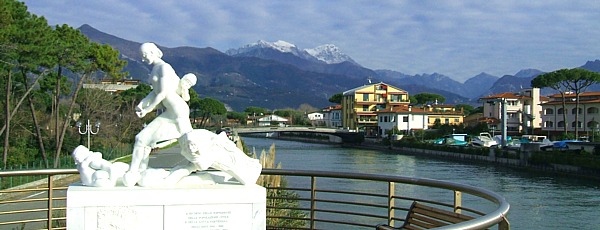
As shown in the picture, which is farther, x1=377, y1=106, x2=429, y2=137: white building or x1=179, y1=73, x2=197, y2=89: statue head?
x1=377, y1=106, x2=429, y2=137: white building

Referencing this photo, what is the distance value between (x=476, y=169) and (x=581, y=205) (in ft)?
50.3

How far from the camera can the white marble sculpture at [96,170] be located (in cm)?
529

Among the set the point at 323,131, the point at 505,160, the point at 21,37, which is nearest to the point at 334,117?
the point at 323,131

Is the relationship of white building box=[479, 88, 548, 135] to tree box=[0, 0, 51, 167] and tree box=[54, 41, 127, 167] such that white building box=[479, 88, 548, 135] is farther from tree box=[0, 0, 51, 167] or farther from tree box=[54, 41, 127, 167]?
tree box=[0, 0, 51, 167]

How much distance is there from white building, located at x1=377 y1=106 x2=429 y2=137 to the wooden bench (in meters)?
64.2

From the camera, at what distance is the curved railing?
17.1 feet

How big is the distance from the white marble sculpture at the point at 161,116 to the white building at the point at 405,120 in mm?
64461

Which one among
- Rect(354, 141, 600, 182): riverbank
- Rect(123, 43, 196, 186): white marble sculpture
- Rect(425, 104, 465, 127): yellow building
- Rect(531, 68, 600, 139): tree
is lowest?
Rect(354, 141, 600, 182): riverbank

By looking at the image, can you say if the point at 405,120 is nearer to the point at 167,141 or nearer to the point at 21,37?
the point at 21,37

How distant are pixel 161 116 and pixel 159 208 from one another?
0.98 meters

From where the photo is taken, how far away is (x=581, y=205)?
2252 cm

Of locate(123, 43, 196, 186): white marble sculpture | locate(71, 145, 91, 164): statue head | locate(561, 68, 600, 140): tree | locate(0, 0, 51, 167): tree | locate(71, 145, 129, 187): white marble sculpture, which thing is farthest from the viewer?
locate(561, 68, 600, 140): tree

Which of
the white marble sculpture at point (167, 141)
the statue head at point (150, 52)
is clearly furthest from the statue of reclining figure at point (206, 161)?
the statue head at point (150, 52)

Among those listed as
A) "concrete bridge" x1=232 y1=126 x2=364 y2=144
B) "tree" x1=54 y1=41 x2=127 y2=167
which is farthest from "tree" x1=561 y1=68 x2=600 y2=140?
"tree" x1=54 y1=41 x2=127 y2=167
